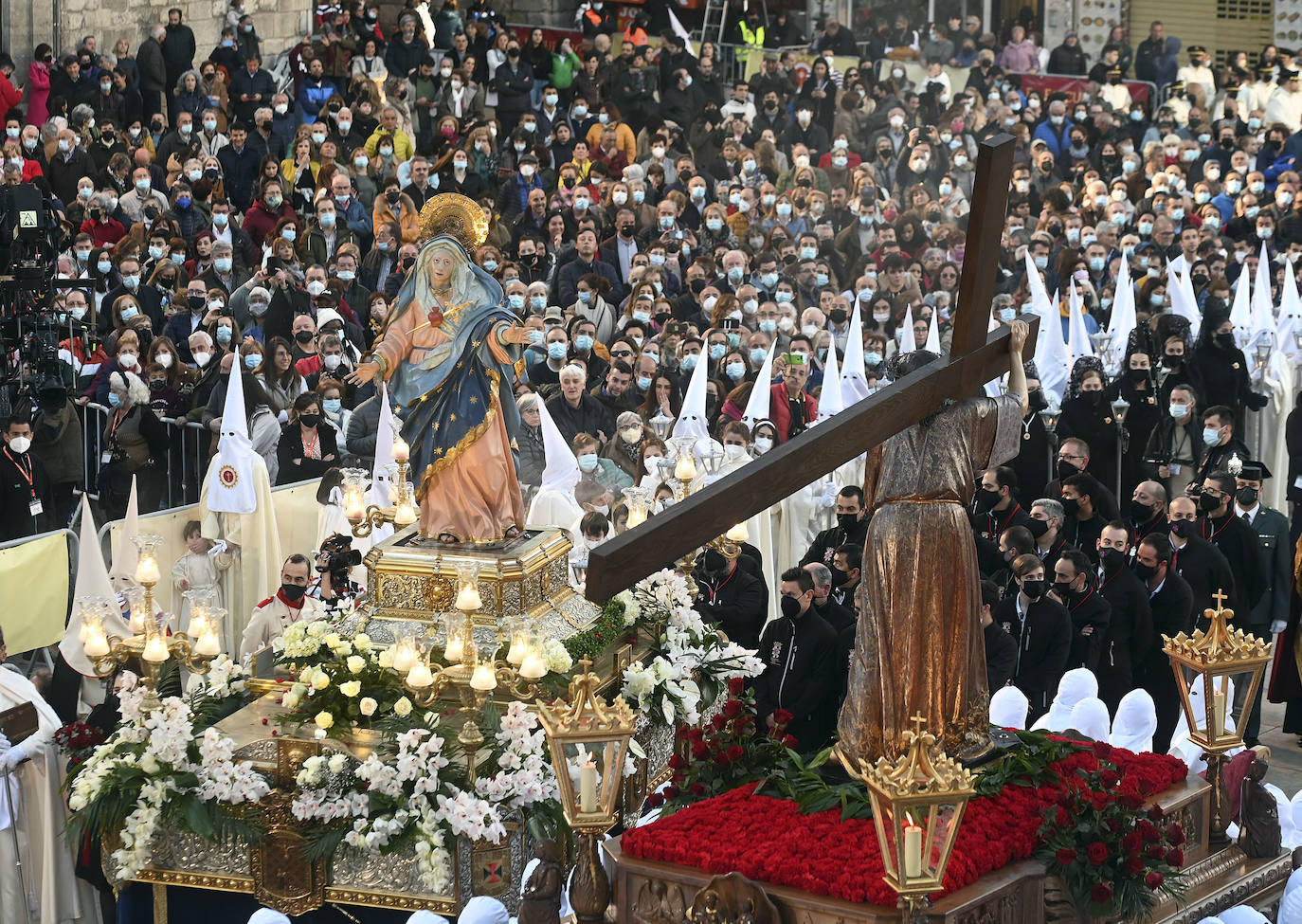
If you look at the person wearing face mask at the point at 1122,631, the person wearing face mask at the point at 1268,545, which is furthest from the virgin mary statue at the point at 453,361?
the person wearing face mask at the point at 1268,545

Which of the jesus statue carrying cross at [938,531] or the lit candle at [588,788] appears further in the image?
the jesus statue carrying cross at [938,531]

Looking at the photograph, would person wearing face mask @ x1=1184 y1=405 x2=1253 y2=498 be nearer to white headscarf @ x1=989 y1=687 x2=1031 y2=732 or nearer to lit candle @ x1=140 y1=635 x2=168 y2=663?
white headscarf @ x1=989 y1=687 x2=1031 y2=732

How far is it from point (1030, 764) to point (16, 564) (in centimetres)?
730

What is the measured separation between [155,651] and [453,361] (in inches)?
89.9

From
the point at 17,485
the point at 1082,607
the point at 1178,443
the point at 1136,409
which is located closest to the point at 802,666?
the point at 1082,607

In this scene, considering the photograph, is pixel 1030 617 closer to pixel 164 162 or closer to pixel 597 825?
pixel 597 825

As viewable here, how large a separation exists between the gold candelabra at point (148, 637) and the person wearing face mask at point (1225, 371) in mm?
11080

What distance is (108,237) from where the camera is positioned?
21.2 m

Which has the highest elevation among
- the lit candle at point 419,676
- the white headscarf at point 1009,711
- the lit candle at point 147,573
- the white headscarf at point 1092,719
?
the lit candle at point 147,573

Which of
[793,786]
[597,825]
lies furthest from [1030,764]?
[597,825]

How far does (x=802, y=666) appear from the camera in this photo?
1127 centimetres

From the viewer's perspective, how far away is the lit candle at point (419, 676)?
9586 mm

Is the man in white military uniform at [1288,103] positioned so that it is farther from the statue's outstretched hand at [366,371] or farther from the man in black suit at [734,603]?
the statue's outstretched hand at [366,371]

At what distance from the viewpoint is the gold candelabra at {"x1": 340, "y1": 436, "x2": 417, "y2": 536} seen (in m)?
11.1
